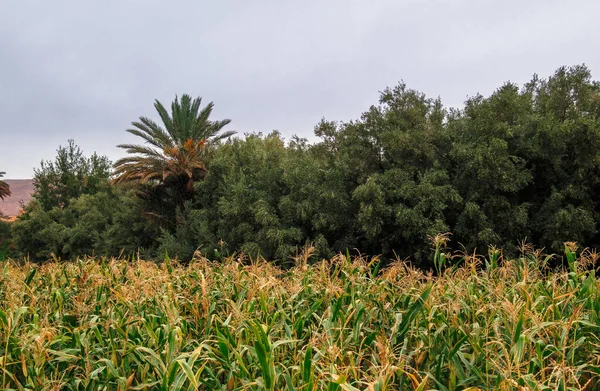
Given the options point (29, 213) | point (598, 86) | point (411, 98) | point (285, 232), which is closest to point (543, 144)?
point (598, 86)

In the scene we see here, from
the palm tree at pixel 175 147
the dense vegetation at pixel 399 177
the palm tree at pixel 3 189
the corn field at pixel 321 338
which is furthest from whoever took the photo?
the palm tree at pixel 3 189

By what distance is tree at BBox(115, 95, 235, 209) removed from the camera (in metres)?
17.0

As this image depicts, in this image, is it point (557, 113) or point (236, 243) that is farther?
point (236, 243)

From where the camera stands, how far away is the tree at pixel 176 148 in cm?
1703

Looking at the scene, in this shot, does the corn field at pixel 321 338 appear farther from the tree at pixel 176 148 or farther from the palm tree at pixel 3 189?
the palm tree at pixel 3 189

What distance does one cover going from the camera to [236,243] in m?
15.5

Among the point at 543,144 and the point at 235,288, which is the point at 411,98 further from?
the point at 235,288

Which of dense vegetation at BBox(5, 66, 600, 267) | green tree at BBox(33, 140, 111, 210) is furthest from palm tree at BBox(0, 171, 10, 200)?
dense vegetation at BBox(5, 66, 600, 267)

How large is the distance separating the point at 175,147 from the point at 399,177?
9.55 m

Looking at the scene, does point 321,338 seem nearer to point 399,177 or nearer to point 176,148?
point 399,177

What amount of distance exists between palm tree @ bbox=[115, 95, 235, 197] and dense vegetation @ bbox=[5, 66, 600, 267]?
2.2 inches

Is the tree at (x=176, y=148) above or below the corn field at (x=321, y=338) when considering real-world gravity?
above

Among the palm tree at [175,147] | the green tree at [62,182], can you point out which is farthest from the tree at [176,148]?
the green tree at [62,182]

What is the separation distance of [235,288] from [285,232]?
966 cm
